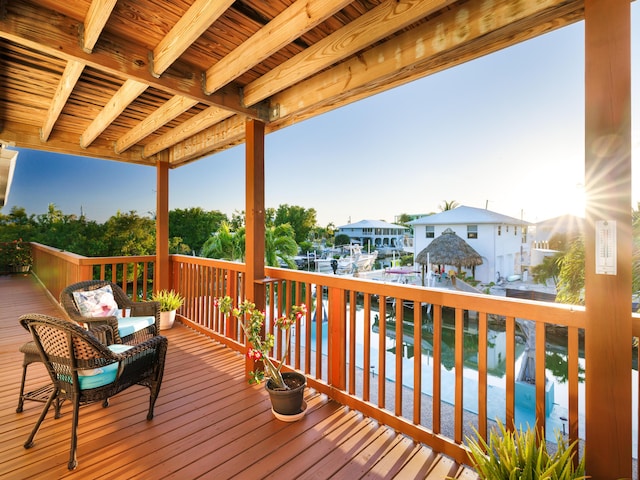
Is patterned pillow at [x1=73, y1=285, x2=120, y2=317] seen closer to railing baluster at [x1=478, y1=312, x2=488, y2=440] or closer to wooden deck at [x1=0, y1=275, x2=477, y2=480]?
wooden deck at [x1=0, y1=275, x2=477, y2=480]

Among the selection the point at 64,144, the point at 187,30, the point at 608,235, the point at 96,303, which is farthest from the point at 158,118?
the point at 608,235

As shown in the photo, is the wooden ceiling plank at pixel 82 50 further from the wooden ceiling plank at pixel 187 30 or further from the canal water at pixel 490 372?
the canal water at pixel 490 372

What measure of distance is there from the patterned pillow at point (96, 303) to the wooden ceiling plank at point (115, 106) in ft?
6.03

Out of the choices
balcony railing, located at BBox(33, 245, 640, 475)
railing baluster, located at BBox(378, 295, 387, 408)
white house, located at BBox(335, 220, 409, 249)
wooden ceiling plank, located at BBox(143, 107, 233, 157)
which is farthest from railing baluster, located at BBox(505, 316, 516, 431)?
white house, located at BBox(335, 220, 409, 249)

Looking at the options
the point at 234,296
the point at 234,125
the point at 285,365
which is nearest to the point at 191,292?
the point at 234,296

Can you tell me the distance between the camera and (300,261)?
26984 mm

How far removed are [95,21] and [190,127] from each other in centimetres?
180

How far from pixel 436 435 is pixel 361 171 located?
2806 cm

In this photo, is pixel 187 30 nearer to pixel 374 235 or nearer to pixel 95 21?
pixel 95 21

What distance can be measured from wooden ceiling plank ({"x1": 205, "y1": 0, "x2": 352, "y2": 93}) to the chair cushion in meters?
2.25

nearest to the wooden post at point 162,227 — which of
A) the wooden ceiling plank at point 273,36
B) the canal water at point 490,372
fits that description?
the wooden ceiling plank at point 273,36

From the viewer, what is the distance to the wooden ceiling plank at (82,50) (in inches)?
73.1

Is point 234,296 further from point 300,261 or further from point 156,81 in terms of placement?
point 300,261

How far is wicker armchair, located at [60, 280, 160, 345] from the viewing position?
2.93 meters
